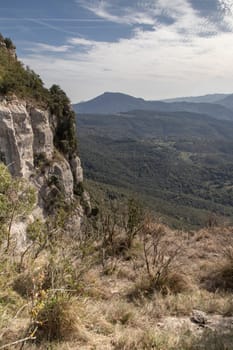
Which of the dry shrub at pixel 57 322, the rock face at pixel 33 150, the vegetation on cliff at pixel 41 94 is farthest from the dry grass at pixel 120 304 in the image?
the vegetation on cliff at pixel 41 94

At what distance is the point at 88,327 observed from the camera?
384 cm

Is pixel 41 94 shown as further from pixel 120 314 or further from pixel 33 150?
pixel 120 314

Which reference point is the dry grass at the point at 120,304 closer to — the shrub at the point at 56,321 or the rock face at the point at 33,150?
the shrub at the point at 56,321

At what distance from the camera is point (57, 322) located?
11.7 ft

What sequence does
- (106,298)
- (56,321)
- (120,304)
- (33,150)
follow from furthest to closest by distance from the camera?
(33,150)
(106,298)
(120,304)
(56,321)

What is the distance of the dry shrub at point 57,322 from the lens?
11.5ft

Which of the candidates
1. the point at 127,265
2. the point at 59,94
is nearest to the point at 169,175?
the point at 59,94

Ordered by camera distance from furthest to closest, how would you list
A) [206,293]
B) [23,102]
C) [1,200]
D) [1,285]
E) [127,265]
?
1. [23,102]
2. [127,265]
3. [206,293]
4. [1,200]
5. [1,285]

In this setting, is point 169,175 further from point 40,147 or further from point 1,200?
Result: point 1,200

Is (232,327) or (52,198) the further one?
(52,198)

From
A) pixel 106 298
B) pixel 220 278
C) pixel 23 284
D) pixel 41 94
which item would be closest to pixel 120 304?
pixel 106 298

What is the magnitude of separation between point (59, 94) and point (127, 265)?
1302 inches

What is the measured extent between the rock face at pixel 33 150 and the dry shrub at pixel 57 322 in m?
21.6

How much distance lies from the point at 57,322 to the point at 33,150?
27.1 meters
